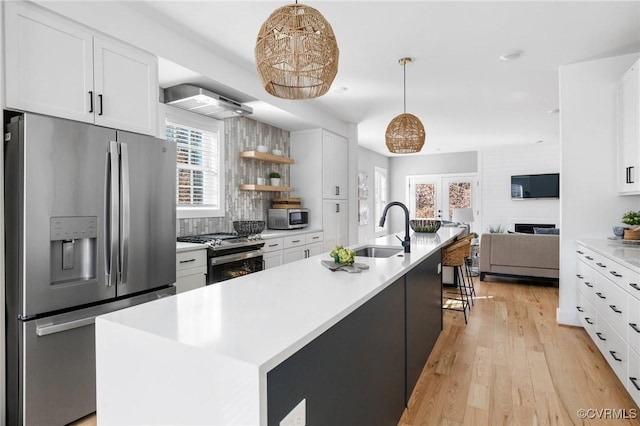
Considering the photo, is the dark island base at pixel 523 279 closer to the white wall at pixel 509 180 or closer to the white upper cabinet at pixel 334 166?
the white upper cabinet at pixel 334 166

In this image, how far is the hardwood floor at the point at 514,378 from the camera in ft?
6.70

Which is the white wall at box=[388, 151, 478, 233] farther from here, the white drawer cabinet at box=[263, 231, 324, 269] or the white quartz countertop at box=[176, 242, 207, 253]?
the white quartz countertop at box=[176, 242, 207, 253]

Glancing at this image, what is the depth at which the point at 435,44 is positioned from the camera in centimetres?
308

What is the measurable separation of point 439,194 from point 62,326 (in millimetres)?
8635

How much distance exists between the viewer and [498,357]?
280 centimetres

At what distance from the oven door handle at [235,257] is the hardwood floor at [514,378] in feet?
5.96

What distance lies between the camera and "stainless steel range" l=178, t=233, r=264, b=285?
3074 millimetres

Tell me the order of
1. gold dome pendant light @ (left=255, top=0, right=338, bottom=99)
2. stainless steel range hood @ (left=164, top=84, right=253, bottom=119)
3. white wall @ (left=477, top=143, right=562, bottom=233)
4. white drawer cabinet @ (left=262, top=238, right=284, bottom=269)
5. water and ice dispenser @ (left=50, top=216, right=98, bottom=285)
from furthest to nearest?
white wall @ (left=477, top=143, right=562, bottom=233), white drawer cabinet @ (left=262, top=238, right=284, bottom=269), stainless steel range hood @ (left=164, top=84, right=253, bottom=119), water and ice dispenser @ (left=50, top=216, right=98, bottom=285), gold dome pendant light @ (left=255, top=0, right=338, bottom=99)

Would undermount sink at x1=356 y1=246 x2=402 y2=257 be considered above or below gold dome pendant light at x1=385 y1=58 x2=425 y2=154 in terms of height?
below

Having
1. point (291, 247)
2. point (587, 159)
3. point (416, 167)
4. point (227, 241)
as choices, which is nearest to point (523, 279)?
point (587, 159)

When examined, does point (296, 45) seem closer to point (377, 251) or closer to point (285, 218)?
point (377, 251)

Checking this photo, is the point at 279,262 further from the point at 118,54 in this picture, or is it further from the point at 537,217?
the point at 537,217

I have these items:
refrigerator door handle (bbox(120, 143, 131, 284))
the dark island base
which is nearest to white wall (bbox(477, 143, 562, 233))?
the dark island base

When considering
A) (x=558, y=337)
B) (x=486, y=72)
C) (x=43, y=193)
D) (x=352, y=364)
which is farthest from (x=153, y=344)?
(x=486, y=72)
